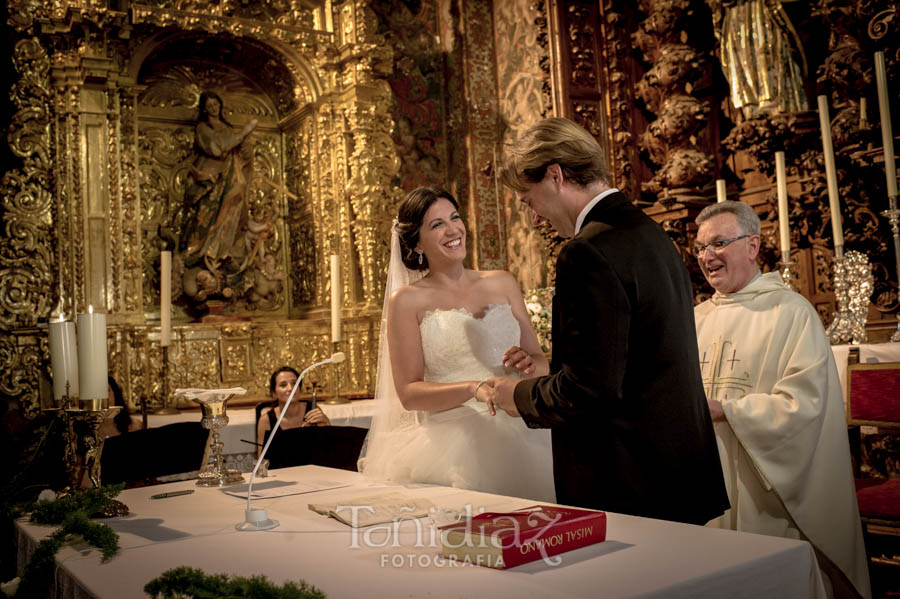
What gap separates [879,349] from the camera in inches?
155

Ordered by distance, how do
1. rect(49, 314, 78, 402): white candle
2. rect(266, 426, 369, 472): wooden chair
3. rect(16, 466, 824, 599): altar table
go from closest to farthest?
rect(16, 466, 824, 599): altar table < rect(49, 314, 78, 402): white candle < rect(266, 426, 369, 472): wooden chair

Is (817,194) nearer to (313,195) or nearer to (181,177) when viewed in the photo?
(313,195)

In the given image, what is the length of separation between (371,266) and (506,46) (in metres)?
2.93

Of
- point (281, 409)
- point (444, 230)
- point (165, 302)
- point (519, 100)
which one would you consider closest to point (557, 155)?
point (444, 230)

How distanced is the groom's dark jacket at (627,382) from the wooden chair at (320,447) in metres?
1.80

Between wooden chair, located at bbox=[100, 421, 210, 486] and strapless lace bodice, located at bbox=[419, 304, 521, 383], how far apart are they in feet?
3.78

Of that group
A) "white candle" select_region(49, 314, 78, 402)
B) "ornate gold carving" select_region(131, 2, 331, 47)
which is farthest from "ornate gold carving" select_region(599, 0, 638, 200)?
"white candle" select_region(49, 314, 78, 402)

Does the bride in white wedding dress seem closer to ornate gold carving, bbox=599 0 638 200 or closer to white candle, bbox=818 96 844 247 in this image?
white candle, bbox=818 96 844 247

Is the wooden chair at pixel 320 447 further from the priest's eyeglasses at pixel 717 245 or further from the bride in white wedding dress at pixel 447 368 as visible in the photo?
the priest's eyeglasses at pixel 717 245

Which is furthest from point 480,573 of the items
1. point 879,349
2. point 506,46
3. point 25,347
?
point 506,46

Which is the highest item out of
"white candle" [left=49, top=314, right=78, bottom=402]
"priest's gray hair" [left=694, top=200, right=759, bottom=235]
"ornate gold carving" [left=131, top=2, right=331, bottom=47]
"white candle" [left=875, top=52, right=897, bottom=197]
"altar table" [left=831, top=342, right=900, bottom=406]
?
"ornate gold carving" [left=131, top=2, right=331, bottom=47]

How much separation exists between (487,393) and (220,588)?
4.78 ft

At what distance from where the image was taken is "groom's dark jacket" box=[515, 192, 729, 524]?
1.99 metres

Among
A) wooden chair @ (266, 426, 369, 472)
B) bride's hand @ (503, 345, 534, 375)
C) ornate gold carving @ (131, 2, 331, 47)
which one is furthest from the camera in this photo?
ornate gold carving @ (131, 2, 331, 47)
